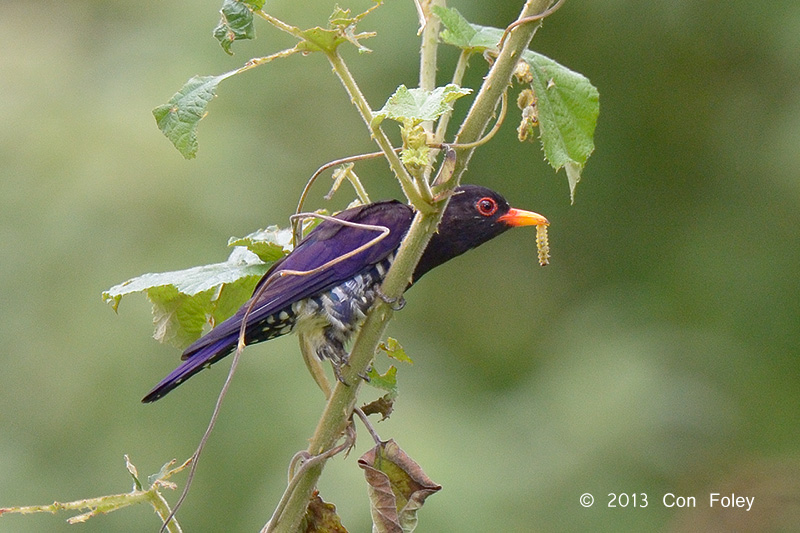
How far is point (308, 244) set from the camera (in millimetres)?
2572

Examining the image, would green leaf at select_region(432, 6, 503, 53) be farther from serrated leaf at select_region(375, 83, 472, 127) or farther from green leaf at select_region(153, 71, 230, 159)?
green leaf at select_region(153, 71, 230, 159)

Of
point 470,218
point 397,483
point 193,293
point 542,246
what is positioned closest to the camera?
point 397,483

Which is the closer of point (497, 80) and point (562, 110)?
point (497, 80)

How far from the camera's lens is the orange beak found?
2.51 metres

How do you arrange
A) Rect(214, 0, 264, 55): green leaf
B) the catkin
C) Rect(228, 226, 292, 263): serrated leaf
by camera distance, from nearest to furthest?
Rect(214, 0, 264, 55): green leaf
Rect(228, 226, 292, 263): serrated leaf
the catkin

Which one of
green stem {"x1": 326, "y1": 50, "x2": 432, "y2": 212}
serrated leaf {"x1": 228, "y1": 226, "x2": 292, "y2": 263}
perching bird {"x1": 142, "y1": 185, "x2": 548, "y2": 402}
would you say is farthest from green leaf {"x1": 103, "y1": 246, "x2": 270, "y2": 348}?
green stem {"x1": 326, "y1": 50, "x2": 432, "y2": 212}

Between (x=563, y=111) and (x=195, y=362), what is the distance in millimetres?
1072

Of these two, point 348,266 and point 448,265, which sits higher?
point 348,266

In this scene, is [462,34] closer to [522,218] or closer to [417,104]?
[417,104]

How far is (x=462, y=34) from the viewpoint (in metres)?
1.82

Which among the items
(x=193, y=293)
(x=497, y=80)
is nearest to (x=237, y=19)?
(x=497, y=80)

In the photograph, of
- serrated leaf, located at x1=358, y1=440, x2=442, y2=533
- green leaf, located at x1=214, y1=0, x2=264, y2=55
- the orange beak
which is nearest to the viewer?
green leaf, located at x1=214, y1=0, x2=264, y2=55

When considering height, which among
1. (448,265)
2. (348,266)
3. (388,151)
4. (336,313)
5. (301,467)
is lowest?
(448,265)

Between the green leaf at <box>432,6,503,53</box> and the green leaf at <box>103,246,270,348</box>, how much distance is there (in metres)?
0.70
